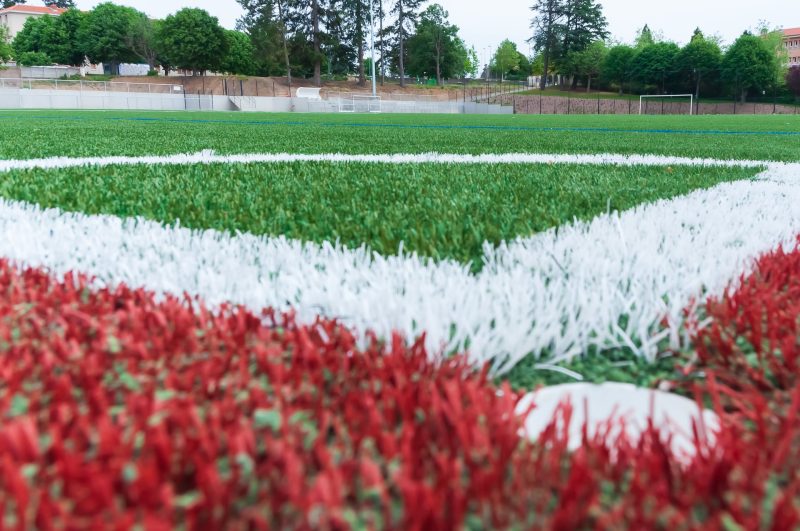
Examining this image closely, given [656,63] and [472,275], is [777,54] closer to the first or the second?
[656,63]

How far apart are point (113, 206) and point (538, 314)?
1.97 m

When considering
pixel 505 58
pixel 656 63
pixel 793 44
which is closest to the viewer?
pixel 656 63

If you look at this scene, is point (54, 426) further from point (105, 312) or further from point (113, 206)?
point (113, 206)

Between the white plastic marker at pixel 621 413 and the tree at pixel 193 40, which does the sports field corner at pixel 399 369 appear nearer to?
the white plastic marker at pixel 621 413

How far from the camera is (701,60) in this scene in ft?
238

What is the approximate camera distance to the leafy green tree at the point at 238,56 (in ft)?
238

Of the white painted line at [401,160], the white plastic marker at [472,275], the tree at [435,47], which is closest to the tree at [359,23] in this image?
the tree at [435,47]

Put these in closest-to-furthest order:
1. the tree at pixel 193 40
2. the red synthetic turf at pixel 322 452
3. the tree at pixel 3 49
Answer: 1. the red synthetic turf at pixel 322 452
2. the tree at pixel 3 49
3. the tree at pixel 193 40

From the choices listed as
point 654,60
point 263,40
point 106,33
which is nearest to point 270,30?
point 263,40

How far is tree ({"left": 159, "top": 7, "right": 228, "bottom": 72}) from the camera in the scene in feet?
222

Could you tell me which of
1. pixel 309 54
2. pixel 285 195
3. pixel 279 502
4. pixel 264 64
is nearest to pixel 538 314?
pixel 279 502

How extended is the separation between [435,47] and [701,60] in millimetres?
30878

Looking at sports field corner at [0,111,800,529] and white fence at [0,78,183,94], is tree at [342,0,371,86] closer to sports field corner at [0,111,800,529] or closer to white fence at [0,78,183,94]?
white fence at [0,78,183,94]

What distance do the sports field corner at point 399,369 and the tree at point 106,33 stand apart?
82.3 meters
